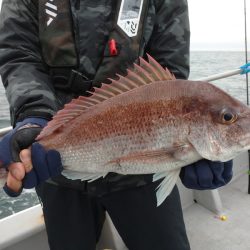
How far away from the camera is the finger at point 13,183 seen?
1556 mm

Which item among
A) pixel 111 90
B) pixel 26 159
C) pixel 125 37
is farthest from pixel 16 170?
pixel 125 37

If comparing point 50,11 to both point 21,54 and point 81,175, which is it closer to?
point 21,54

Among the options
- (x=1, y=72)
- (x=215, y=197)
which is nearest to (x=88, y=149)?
(x=1, y=72)

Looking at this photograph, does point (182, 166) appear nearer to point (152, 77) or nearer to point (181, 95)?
point (181, 95)

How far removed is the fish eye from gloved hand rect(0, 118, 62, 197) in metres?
0.77

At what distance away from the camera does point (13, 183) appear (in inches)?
61.7

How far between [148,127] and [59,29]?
2.59 ft

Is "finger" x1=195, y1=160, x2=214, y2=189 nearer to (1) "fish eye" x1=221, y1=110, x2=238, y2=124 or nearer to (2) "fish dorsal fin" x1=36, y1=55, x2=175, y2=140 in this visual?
(1) "fish eye" x1=221, y1=110, x2=238, y2=124

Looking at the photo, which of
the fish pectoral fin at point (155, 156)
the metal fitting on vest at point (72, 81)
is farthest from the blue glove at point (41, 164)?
the metal fitting on vest at point (72, 81)

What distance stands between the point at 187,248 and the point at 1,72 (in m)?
1.50

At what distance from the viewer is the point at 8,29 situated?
1972 millimetres

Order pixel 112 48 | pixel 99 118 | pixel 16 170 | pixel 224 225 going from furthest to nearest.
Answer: pixel 224 225 → pixel 112 48 → pixel 99 118 → pixel 16 170

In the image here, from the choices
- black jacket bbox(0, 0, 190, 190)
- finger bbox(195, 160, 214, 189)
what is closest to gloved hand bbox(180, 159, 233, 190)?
finger bbox(195, 160, 214, 189)

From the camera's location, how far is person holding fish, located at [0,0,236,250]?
1607mm
